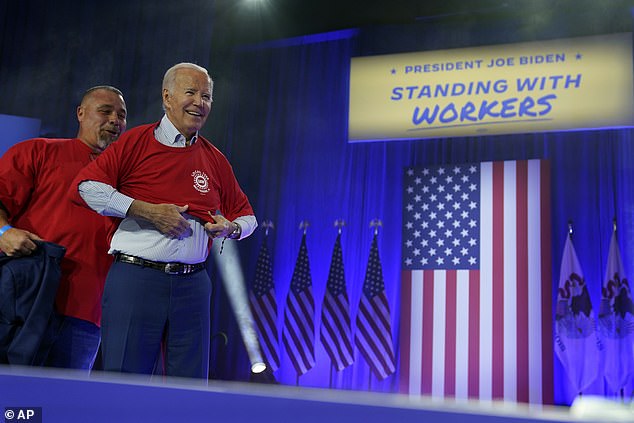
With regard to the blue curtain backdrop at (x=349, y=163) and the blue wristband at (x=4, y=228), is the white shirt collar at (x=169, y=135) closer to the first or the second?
the blue wristband at (x=4, y=228)

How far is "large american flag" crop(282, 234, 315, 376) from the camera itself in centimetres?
544

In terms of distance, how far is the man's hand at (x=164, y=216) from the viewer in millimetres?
1585

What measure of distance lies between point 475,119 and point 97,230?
3931 millimetres

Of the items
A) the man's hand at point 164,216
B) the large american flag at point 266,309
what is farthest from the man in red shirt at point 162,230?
the large american flag at point 266,309

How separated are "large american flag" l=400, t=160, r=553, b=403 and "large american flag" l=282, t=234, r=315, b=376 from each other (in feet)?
2.42

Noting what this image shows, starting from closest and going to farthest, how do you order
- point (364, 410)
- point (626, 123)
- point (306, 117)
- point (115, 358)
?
point (364, 410) < point (115, 358) < point (626, 123) < point (306, 117)

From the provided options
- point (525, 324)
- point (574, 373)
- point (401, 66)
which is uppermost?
point (401, 66)

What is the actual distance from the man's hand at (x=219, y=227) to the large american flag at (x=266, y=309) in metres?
3.92

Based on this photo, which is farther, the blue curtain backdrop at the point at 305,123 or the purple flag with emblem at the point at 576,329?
the blue curtain backdrop at the point at 305,123

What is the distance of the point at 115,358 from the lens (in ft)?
5.23

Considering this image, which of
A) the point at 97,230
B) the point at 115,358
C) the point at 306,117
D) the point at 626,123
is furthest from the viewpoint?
the point at 306,117

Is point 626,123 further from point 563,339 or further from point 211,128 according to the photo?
point 211,128

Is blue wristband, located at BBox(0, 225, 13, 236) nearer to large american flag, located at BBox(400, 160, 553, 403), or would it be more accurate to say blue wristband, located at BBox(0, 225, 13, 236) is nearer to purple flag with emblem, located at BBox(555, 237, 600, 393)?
large american flag, located at BBox(400, 160, 553, 403)

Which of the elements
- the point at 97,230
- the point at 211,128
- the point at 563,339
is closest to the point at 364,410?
the point at 97,230
